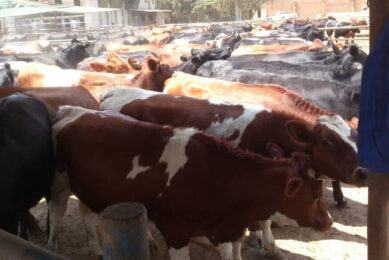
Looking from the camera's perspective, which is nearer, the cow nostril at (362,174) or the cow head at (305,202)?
the cow head at (305,202)

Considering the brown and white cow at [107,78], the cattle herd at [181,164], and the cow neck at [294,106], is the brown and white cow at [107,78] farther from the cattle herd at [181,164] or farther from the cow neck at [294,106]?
the cow neck at [294,106]

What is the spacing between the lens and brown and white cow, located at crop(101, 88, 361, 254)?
357 centimetres

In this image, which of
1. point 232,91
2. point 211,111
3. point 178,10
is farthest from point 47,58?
point 178,10

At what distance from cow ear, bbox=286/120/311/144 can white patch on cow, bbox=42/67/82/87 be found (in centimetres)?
475

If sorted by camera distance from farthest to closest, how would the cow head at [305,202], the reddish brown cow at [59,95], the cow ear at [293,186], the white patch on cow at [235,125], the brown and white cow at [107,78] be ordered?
the brown and white cow at [107,78] < the reddish brown cow at [59,95] < the white patch on cow at [235,125] < the cow head at [305,202] < the cow ear at [293,186]

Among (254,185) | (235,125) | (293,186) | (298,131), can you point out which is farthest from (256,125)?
(293,186)

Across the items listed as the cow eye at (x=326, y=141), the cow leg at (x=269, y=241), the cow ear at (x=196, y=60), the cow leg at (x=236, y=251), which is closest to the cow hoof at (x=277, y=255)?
the cow leg at (x=269, y=241)

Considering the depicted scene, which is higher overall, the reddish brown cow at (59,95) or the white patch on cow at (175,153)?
the reddish brown cow at (59,95)

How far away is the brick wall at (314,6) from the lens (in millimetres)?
48938

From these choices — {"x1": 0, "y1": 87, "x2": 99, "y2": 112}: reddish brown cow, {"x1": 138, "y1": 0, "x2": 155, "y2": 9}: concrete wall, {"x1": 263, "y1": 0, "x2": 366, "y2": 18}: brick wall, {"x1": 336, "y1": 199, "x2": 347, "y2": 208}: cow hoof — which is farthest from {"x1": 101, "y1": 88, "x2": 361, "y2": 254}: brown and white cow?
{"x1": 138, "y1": 0, "x2": 155, "y2": 9}: concrete wall

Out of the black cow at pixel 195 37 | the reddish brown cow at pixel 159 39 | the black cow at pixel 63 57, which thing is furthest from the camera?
the reddish brown cow at pixel 159 39

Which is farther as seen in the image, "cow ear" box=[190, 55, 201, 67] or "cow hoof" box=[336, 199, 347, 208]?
"cow ear" box=[190, 55, 201, 67]

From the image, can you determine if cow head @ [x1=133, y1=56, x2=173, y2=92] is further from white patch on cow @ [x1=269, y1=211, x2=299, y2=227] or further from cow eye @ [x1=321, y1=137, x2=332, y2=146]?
white patch on cow @ [x1=269, y1=211, x2=299, y2=227]

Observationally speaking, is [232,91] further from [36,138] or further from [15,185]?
[15,185]
